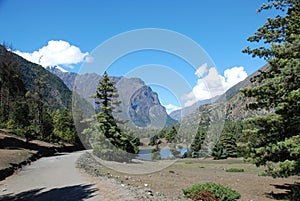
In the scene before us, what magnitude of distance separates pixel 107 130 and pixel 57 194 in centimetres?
1823

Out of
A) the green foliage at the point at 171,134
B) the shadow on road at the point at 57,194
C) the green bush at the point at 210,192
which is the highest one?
the green foliage at the point at 171,134

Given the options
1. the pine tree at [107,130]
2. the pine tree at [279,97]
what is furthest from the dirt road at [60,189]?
the pine tree at [107,130]

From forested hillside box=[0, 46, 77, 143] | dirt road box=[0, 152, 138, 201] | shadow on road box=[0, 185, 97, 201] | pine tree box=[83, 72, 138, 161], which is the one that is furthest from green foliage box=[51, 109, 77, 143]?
shadow on road box=[0, 185, 97, 201]

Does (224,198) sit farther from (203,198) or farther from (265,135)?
(265,135)

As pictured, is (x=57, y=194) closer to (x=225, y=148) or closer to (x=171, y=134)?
(x=171, y=134)

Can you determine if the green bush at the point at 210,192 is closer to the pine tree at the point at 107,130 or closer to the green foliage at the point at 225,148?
the pine tree at the point at 107,130

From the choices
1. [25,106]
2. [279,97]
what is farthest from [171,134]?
[279,97]

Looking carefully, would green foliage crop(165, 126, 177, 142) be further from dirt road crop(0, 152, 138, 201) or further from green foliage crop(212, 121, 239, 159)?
dirt road crop(0, 152, 138, 201)

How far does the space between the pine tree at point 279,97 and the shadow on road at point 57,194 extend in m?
7.67

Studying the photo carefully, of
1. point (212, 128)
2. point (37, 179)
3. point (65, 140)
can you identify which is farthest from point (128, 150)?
point (212, 128)

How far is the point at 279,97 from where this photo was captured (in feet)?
37.8

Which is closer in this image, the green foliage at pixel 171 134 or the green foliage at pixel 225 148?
the green foliage at pixel 171 134

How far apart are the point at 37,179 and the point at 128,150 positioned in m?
17.1

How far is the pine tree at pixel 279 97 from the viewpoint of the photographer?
10.4 meters
